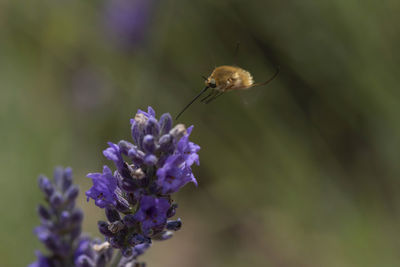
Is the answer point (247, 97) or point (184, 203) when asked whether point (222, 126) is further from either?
point (247, 97)

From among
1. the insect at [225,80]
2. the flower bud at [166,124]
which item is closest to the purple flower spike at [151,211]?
the flower bud at [166,124]

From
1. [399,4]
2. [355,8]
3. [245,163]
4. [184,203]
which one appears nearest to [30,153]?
[184,203]

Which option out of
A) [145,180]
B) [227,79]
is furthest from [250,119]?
[145,180]

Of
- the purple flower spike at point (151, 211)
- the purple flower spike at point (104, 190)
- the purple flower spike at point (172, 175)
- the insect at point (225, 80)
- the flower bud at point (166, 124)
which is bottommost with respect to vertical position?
the purple flower spike at point (151, 211)

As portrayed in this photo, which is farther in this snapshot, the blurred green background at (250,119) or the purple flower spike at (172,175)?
the blurred green background at (250,119)

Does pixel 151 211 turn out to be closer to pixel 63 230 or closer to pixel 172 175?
pixel 172 175

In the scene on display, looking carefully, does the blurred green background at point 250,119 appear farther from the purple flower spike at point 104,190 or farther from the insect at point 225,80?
the purple flower spike at point 104,190
